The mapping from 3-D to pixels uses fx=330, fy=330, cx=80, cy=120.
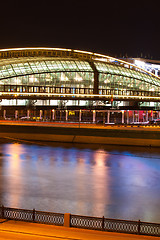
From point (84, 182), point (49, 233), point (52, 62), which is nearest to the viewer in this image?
point (49, 233)

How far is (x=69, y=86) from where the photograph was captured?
3597 inches

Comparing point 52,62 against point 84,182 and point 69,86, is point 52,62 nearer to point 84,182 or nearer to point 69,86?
point 69,86

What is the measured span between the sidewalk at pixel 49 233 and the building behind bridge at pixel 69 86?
67722 mm

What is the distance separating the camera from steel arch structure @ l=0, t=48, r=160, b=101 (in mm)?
85500

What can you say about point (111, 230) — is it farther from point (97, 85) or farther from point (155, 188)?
point (97, 85)

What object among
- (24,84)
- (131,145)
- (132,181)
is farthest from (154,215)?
(24,84)

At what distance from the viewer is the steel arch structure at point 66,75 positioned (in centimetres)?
8550

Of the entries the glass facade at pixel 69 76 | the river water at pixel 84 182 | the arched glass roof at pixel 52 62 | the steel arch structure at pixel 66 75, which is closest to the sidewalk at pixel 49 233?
the river water at pixel 84 182

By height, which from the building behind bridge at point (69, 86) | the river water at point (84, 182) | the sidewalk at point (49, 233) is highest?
the building behind bridge at point (69, 86)

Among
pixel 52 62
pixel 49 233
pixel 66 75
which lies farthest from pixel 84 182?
pixel 52 62

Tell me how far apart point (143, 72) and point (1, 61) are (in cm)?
4408

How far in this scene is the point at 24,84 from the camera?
87438 millimetres

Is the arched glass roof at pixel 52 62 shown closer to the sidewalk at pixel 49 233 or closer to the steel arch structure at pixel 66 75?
the steel arch structure at pixel 66 75

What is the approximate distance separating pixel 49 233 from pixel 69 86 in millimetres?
80583
